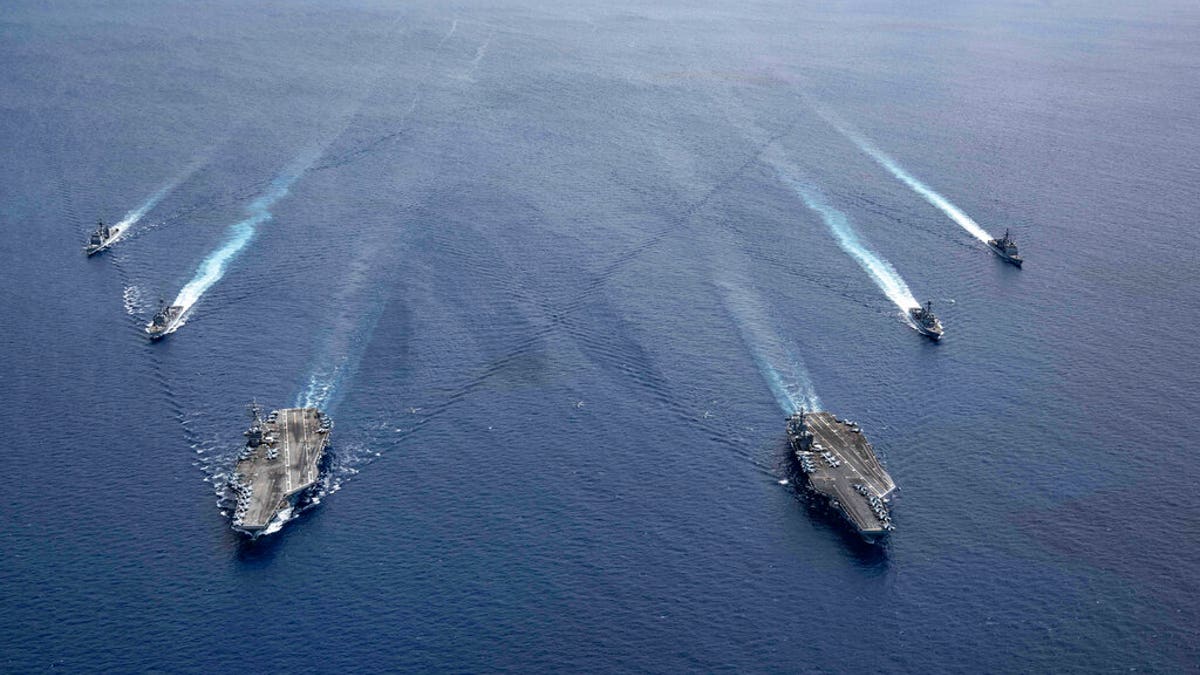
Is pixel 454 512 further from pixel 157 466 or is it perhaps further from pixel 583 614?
pixel 157 466

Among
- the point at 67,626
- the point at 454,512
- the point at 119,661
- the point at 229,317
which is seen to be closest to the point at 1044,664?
the point at 454,512

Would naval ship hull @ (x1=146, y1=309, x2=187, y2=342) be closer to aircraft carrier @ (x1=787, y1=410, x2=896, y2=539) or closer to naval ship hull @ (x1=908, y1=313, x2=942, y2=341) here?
aircraft carrier @ (x1=787, y1=410, x2=896, y2=539)

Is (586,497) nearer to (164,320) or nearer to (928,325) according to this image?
(928,325)

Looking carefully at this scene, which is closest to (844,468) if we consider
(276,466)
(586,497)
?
(586,497)

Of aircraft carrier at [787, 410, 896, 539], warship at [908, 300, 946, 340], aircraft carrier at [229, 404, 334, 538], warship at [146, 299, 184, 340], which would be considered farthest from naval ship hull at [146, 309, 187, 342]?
warship at [908, 300, 946, 340]

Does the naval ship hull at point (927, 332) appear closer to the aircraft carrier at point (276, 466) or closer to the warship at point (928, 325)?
the warship at point (928, 325)

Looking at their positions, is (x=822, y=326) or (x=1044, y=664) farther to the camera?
(x=822, y=326)

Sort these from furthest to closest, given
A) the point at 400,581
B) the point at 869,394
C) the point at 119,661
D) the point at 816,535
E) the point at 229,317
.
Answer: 1. the point at 229,317
2. the point at 869,394
3. the point at 816,535
4. the point at 400,581
5. the point at 119,661
